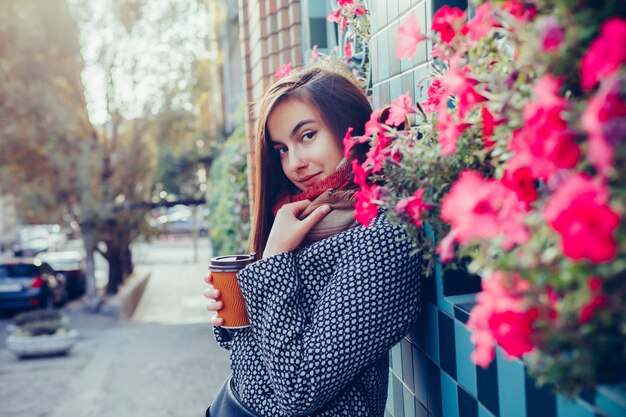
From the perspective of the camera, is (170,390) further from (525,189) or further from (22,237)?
(22,237)

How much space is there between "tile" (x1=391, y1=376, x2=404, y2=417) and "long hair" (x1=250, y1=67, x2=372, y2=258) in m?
0.68

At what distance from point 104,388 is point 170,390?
0.87 m

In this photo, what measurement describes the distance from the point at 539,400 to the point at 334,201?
81 centimetres

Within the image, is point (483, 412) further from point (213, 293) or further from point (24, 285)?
point (24, 285)

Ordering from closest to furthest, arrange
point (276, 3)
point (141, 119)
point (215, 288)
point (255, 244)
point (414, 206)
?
point (414, 206) < point (215, 288) < point (255, 244) < point (276, 3) < point (141, 119)

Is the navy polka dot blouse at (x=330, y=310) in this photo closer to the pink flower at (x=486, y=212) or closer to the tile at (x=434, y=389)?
the tile at (x=434, y=389)

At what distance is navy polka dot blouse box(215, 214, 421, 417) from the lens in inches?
61.1

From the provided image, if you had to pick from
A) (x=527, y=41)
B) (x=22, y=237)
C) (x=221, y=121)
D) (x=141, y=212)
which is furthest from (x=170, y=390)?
(x=22, y=237)

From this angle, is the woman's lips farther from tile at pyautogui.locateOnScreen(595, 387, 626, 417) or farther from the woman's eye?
tile at pyautogui.locateOnScreen(595, 387, 626, 417)

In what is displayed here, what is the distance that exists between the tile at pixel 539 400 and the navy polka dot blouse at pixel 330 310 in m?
0.42

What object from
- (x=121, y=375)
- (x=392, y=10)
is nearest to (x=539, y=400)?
(x=392, y=10)

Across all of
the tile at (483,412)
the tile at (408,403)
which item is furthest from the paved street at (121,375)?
the tile at (483,412)

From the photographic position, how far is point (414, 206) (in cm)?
115

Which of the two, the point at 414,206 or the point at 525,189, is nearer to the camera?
the point at 525,189
